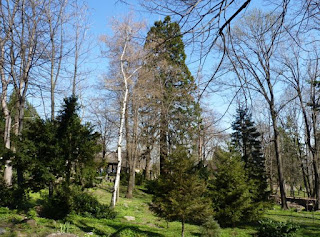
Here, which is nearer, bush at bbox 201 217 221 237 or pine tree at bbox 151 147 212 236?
bush at bbox 201 217 221 237

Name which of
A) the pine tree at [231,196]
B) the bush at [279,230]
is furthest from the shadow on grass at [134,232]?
the bush at [279,230]

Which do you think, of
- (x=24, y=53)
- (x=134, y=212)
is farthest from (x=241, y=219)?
(x=24, y=53)

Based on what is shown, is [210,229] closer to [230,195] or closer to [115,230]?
[115,230]

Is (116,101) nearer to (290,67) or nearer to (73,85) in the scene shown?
(73,85)

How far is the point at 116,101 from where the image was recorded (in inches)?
657

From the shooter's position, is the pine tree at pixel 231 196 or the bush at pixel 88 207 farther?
the pine tree at pixel 231 196

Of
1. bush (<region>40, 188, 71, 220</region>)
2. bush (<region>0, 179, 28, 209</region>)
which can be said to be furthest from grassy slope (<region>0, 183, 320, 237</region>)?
bush (<region>0, 179, 28, 209</region>)

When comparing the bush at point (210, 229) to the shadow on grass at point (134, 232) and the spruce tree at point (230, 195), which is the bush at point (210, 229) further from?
the spruce tree at point (230, 195)

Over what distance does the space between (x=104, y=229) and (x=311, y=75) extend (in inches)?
645

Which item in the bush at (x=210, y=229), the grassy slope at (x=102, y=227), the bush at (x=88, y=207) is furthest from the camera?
the bush at (x=88, y=207)

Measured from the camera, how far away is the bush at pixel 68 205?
31.7 feet

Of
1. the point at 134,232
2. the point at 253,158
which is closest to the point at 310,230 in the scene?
the point at 134,232

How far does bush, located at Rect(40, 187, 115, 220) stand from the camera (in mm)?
9664

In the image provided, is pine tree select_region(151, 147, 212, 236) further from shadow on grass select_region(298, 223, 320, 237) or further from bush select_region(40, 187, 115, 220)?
shadow on grass select_region(298, 223, 320, 237)
